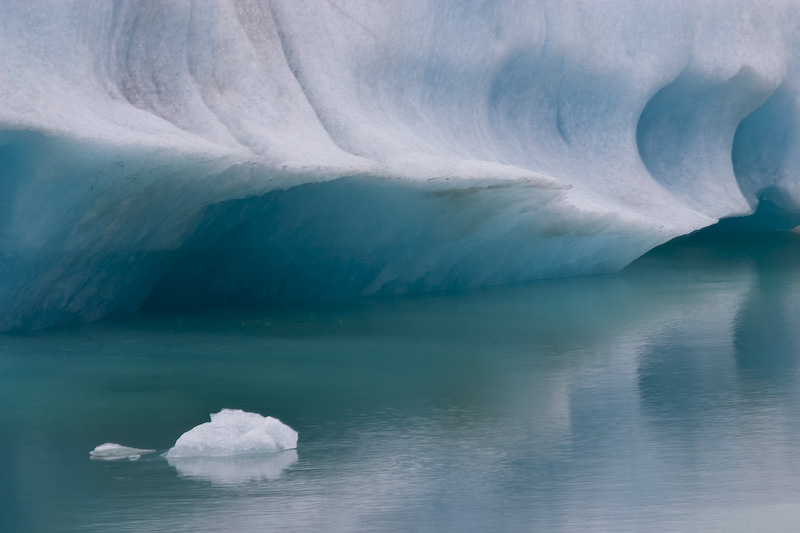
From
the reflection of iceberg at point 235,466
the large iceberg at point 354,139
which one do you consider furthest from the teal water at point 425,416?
the large iceberg at point 354,139

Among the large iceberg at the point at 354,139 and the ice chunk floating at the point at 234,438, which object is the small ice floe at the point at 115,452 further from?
the large iceberg at the point at 354,139

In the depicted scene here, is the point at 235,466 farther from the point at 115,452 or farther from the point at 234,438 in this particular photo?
the point at 115,452

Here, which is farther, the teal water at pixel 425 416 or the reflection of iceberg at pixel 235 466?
the reflection of iceberg at pixel 235 466

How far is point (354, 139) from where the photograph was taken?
9.80 meters

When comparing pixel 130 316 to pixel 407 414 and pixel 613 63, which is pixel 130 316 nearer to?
pixel 407 414

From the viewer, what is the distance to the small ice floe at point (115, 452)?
16.4 ft

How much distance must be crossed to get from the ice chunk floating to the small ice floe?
4.7 inches

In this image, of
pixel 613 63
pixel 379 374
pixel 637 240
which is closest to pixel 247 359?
pixel 379 374

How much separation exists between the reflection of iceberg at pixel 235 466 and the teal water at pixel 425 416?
0.02 m

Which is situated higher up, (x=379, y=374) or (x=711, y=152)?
(x=711, y=152)

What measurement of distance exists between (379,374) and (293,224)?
3.27 m

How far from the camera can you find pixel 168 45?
9008 mm

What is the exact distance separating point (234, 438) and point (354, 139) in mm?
4995

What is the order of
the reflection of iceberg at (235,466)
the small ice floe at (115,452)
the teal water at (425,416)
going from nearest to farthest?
1. the teal water at (425,416)
2. the reflection of iceberg at (235,466)
3. the small ice floe at (115,452)
